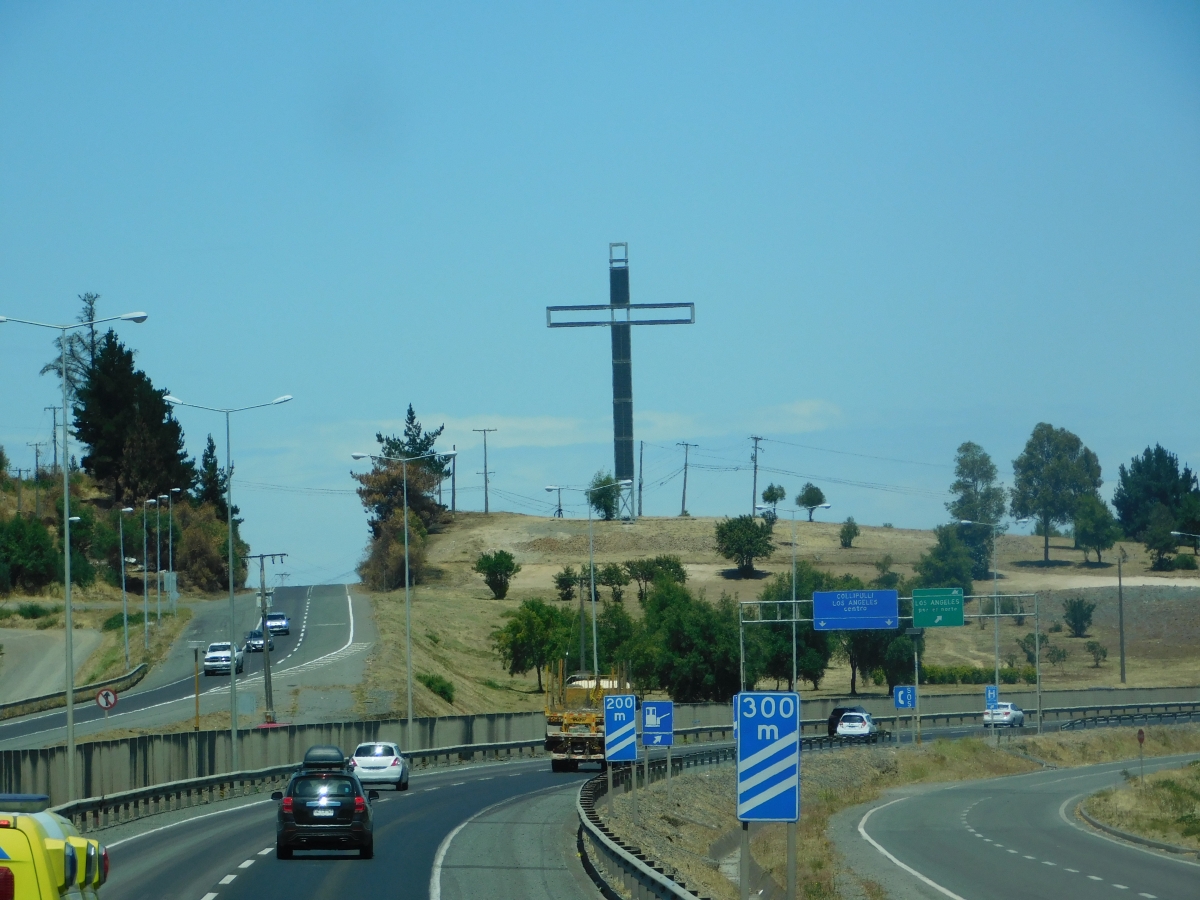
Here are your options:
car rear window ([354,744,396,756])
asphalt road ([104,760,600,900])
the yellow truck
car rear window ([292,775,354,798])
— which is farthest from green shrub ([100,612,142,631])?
the yellow truck

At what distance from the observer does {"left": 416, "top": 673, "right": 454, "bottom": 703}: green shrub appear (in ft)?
261

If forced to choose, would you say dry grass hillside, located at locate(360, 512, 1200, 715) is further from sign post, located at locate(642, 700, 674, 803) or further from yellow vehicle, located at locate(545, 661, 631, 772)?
sign post, located at locate(642, 700, 674, 803)

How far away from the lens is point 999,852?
1379 inches

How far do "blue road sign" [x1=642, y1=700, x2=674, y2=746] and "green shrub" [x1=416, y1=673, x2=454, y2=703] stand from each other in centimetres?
4611

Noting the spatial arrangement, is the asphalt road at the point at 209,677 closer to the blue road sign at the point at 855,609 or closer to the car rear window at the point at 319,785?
the blue road sign at the point at 855,609

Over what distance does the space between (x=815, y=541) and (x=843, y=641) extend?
63918 millimetres

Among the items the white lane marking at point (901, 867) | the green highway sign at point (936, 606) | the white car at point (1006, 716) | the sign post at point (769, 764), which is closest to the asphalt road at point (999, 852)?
the white lane marking at point (901, 867)

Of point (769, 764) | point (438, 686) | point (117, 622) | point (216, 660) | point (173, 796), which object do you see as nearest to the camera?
point (769, 764)

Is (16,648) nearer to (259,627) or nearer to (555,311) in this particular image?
(259,627)

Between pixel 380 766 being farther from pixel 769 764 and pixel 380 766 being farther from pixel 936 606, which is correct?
pixel 769 764

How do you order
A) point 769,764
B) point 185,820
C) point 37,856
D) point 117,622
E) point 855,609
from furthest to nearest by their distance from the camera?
point 117,622 → point 855,609 → point 185,820 → point 769,764 → point 37,856

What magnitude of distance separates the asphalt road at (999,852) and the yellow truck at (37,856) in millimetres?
22139

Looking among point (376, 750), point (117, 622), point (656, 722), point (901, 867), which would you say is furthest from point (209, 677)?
point (901, 867)

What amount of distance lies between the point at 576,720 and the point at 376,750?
8304 millimetres
